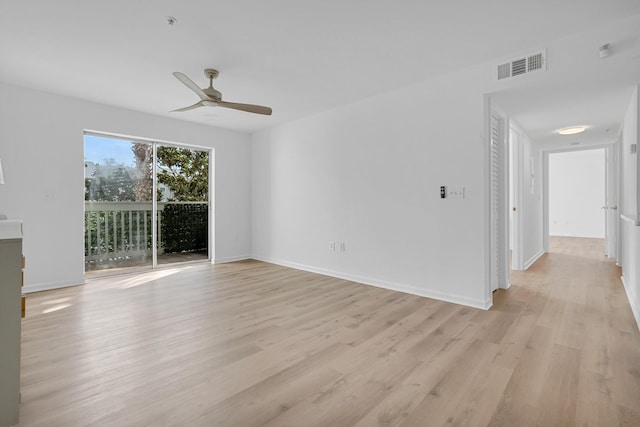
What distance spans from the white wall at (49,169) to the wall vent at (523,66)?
4738 millimetres

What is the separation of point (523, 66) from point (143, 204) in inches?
206

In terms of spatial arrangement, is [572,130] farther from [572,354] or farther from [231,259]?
[231,259]

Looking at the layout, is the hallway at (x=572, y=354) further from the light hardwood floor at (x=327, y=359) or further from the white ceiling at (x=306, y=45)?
the white ceiling at (x=306, y=45)

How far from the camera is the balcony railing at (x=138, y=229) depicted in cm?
458

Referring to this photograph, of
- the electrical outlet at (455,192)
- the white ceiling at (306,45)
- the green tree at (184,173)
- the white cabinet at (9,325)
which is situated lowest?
the white cabinet at (9,325)

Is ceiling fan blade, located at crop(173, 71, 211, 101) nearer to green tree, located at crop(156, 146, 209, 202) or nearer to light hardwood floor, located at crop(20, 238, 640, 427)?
light hardwood floor, located at crop(20, 238, 640, 427)

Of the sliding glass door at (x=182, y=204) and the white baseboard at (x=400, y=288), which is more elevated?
the sliding glass door at (x=182, y=204)

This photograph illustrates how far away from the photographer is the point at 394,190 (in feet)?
12.6

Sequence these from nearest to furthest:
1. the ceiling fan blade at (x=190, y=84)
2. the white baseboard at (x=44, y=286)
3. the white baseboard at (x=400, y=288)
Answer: the ceiling fan blade at (x=190, y=84), the white baseboard at (x=400, y=288), the white baseboard at (x=44, y=286)

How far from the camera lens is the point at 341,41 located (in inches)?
106

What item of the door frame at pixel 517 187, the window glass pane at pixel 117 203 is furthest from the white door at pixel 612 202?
the window glass pane at pixel 117 203

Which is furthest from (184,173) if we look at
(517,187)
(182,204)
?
(517,187)

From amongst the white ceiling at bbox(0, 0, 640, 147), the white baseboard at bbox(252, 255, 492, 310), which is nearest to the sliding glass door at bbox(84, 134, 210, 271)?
the white ceiling at bbox(0, 0, 640, 147)

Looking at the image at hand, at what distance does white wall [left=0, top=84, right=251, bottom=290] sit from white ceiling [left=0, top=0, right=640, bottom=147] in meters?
0.28
